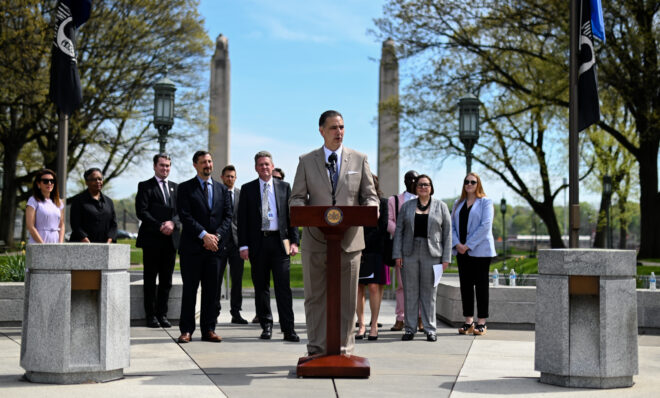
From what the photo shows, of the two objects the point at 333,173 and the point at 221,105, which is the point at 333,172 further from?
the point at 221,105

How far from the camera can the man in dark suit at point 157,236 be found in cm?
979

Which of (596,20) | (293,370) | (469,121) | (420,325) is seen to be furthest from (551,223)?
(293,370)

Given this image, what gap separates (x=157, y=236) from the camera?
9.84 meters

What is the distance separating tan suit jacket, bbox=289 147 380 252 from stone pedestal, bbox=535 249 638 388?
5.33ft

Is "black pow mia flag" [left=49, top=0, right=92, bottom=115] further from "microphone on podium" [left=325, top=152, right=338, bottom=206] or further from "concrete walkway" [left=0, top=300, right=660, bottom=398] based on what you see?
"microphone on podium" [left=325, top=152, right=338, bottom=206]

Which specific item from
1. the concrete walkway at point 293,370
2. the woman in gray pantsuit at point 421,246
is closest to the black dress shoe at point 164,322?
the concrete walkway at point 293,370

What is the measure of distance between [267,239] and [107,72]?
23.0 meters

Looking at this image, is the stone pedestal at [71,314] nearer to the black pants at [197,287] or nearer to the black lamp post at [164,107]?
the black pants at [197,287]

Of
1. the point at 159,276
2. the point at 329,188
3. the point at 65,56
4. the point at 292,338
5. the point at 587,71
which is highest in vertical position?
the point at 587,71

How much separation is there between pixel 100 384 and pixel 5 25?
2276 cm

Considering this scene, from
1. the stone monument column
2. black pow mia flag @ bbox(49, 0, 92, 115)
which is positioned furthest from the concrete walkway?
the stone monument column

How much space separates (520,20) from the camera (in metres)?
24.8

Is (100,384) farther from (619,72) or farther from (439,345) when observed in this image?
(619,72)

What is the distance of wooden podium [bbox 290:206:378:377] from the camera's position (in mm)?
6145
